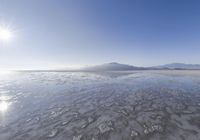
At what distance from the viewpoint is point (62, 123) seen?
209 inches

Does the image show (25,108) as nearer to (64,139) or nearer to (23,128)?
(23,128)

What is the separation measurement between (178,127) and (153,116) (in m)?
1.25

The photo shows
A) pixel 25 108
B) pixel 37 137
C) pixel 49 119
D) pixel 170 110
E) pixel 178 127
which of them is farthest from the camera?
pixel 25 108

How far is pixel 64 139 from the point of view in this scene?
13.4ft

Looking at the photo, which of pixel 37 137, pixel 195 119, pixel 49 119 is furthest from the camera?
pixel 49 119

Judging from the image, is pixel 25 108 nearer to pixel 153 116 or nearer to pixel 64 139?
pixel 64 139

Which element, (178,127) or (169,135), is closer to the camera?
(169,135)

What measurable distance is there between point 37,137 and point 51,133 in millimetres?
537

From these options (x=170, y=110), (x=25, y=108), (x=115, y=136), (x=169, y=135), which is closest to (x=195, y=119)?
(x=170, y=110)

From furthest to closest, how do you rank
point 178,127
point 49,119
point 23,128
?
1. point 49,119
2. point 23,128
3. point 178,127

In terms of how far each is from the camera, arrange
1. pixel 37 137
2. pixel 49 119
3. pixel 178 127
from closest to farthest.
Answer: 1. pixel 37 137
2. pixel 178 127
3. pixel 49 119

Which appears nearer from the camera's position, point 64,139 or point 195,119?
point 64,139

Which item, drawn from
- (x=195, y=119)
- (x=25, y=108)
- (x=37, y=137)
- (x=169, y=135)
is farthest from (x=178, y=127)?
(x=25, y=108)

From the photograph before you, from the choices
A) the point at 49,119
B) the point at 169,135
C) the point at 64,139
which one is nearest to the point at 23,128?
the point at 49,119
